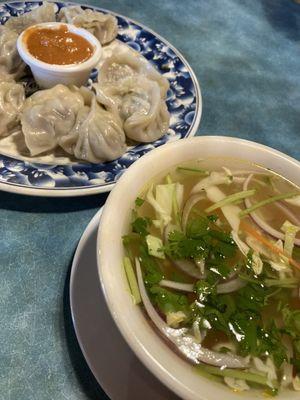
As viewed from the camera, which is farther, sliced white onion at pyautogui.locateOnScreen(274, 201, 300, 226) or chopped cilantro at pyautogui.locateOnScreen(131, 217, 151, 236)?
sliced white onion at pyautogui.locateOnScreen(274, 201, 300, 226)

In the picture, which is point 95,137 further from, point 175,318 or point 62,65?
point 175,318

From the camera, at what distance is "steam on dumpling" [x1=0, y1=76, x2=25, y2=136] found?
6.31 ft

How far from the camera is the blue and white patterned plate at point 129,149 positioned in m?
1.64

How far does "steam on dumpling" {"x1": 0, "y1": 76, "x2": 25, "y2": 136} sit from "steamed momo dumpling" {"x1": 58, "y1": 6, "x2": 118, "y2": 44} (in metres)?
0.60

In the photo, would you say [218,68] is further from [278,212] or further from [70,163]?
[278,212]

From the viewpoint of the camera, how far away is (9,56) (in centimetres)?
225

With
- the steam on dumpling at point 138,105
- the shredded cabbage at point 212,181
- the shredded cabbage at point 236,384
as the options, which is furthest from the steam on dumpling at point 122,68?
the shredded cabbage at point 236,384

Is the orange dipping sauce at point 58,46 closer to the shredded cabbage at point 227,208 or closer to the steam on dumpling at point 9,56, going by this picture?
the steam on dumpling at point 9,56

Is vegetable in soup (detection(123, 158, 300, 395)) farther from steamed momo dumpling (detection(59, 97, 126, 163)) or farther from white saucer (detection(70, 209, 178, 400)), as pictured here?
steamed momo dumpling (detection(59, 97, 126, 163))

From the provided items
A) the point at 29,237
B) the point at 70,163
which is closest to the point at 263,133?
the point at 70,163

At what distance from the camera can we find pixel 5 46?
7.45 ft

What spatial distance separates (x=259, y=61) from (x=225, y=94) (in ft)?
1.66

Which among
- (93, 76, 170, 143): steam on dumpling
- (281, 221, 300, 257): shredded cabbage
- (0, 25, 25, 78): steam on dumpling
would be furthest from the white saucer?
(0, 25, 25, 78): steam on dumpling

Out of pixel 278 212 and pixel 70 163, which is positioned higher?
pixel 278 212
